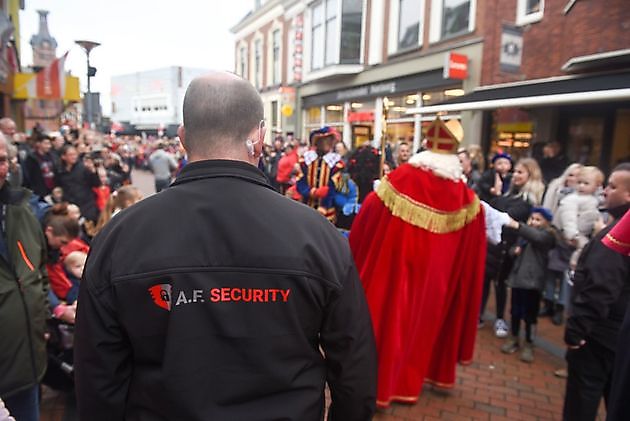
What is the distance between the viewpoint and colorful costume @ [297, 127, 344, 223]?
6.01 meters

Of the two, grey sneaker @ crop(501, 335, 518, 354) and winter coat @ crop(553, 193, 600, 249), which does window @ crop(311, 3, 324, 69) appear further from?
grey sneaker @ crop(501, 335, 518, 354)

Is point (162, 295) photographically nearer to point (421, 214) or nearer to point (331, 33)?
point (421, 214)

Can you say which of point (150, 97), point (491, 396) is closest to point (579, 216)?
point (491, 396)

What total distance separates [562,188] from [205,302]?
5.40m

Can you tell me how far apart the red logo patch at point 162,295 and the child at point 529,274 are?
380cm

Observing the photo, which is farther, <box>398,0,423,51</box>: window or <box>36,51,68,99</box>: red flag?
<box>398,0,423,51</box>: window

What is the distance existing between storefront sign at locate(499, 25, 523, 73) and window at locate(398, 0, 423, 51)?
4711 mm

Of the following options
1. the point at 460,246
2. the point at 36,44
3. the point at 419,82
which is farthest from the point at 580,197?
the point at 36,44

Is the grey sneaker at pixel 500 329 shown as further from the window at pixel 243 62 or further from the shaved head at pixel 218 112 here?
the window at pixel 243 62

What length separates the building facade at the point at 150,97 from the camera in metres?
50.1

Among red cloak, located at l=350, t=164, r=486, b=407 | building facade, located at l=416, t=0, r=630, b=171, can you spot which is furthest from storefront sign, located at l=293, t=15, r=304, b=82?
red cloak, located at l=350, t=164, r=486, b=407

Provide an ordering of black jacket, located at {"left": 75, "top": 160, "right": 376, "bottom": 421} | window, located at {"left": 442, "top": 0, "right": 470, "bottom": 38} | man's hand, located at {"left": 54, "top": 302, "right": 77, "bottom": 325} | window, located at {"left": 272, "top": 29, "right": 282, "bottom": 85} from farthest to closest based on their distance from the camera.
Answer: window, located at {"left": 272, "top": 29, "right": 282, "bottom": 85} → window, located at {"left": 442, "top": 0, "right": 470, "bottom": 38} → man's hand, located at {"left": 54, "top": 302, "right": 77, "bottom": 325} → black jacket, located at {"left": 75, "top": 160, "right": 376, "bottom": 421}

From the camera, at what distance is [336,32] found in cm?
1892

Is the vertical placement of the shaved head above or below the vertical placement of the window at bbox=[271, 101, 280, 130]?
below
